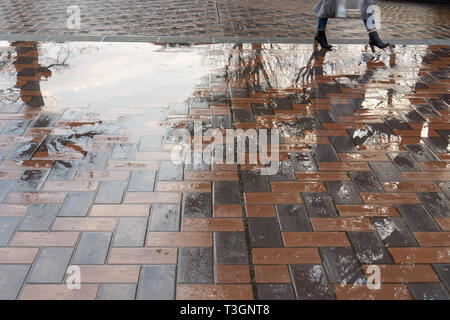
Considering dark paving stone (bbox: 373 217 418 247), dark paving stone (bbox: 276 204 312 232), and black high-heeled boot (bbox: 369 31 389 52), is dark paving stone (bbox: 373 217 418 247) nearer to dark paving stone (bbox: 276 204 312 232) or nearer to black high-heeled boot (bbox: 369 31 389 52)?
dark paving stone (bbox: 276 204 312 232)

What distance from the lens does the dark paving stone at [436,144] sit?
3.50 meters

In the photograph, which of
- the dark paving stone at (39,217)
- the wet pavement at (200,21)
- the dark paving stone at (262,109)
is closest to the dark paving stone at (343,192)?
the dark paving stone at (262,109)

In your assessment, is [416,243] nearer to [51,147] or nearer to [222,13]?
[51,147]

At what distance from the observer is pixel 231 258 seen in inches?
94.0

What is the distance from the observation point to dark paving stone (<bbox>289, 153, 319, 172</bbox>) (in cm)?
321

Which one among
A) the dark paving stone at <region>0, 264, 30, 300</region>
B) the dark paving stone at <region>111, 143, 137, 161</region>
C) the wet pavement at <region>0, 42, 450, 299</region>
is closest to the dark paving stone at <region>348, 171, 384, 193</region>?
the wet pavement at <region>0, 42, 450, 299</region>

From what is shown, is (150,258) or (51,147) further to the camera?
(51,147)

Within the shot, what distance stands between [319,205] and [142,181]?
3.46 feet

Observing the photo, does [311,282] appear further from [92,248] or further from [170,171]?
[170,171]

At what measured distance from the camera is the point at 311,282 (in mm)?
2246

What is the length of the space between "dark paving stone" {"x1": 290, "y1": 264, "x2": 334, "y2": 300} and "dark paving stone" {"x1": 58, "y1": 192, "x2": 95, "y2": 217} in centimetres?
118
